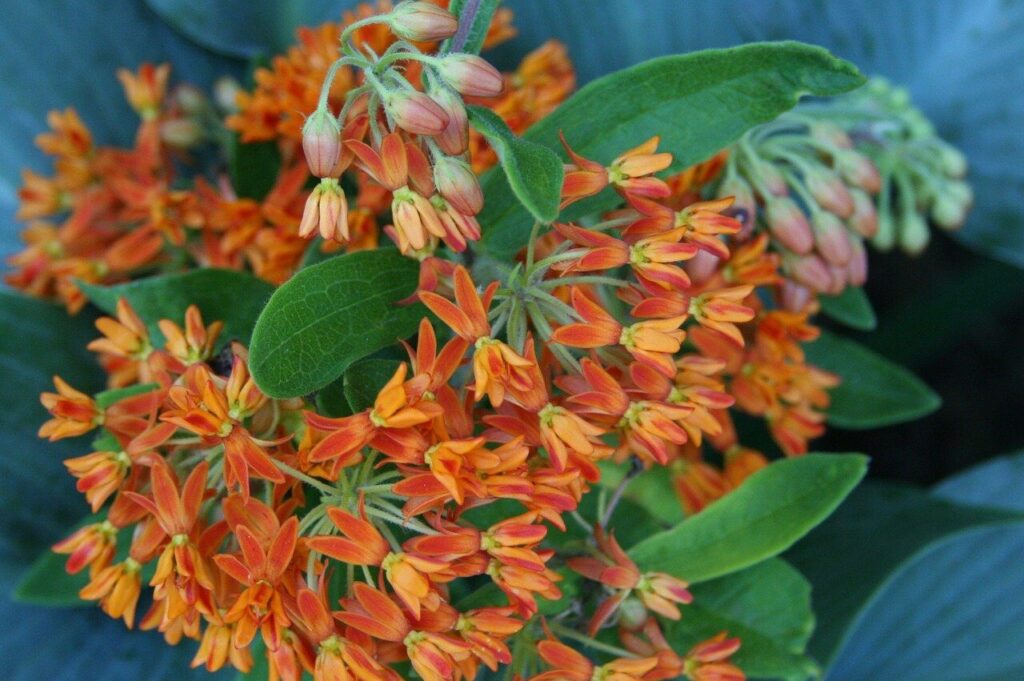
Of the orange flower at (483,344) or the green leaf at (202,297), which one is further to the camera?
the green leaf at (202,297)

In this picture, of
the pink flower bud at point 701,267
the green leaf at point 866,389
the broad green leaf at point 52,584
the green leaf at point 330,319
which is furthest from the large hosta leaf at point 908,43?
the broad green leaf at point 52,584

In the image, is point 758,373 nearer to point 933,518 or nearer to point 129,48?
point 933,518

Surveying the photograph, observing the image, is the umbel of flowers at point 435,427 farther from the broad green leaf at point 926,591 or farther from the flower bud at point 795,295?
the broad green leaf at point 926,591

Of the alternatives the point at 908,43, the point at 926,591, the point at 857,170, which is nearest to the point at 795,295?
the point at 857,170

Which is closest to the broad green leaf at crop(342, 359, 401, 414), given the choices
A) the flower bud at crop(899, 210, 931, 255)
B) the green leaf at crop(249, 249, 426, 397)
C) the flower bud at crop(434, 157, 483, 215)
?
the green leaf at crop(249, 249, 426, 397)

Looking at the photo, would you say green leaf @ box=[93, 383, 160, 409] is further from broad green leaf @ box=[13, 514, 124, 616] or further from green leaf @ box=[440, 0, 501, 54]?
green leaf @ box=[440, 0, 501, 54]

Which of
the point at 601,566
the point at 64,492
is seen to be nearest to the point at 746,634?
the point at 601,566
